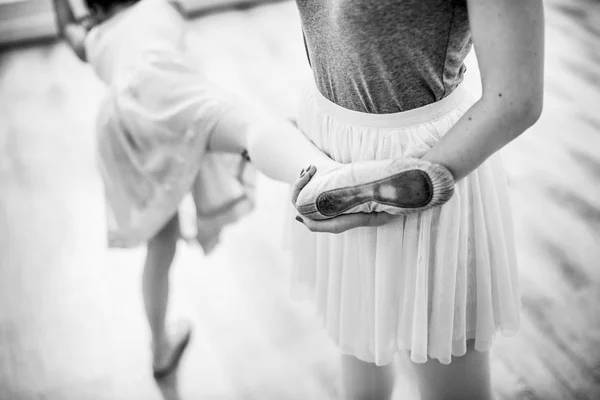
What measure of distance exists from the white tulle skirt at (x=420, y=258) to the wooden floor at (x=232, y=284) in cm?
63

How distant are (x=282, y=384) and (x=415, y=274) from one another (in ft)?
2.63

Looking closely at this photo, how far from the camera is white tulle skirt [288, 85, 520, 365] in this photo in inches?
34.1

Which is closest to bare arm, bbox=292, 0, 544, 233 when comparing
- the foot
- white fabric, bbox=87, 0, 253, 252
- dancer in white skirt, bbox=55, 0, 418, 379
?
dancer in white skirt, bbox=55, 0, 418, 379

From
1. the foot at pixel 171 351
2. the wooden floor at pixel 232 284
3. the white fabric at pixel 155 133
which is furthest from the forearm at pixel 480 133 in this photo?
the foot at pixel 171 351

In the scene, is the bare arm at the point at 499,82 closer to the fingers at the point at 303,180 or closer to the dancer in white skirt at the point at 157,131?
the fingers at the point at 303,180

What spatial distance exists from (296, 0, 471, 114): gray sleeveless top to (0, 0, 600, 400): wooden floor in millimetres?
920

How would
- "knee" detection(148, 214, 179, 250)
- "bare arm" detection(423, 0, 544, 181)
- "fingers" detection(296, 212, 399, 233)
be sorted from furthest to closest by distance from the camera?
"knee" detection(148, 214, 179, 250) < "fingers" detection(296, 212, 399, 233) < "bare arm" detection(423, 0, 544, 181)

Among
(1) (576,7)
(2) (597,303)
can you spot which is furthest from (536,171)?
(1) (576,7)

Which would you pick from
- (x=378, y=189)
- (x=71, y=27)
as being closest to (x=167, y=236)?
(x=71, y=27)

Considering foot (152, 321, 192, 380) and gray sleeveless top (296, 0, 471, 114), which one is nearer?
gray sleeveless top (296, 0, 471, 114)

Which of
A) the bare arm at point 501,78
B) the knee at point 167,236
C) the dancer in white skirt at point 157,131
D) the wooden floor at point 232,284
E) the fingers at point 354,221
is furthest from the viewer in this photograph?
the wooden floor at point 232,284

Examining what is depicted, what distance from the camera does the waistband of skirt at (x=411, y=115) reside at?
0.85m

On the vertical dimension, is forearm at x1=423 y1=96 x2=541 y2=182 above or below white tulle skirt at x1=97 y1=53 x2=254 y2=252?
above

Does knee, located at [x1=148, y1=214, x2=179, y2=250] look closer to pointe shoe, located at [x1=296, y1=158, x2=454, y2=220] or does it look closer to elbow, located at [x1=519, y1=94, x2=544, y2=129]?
pointe shoe, located at [x1=296, y1=158, x2=454, y2=220]
